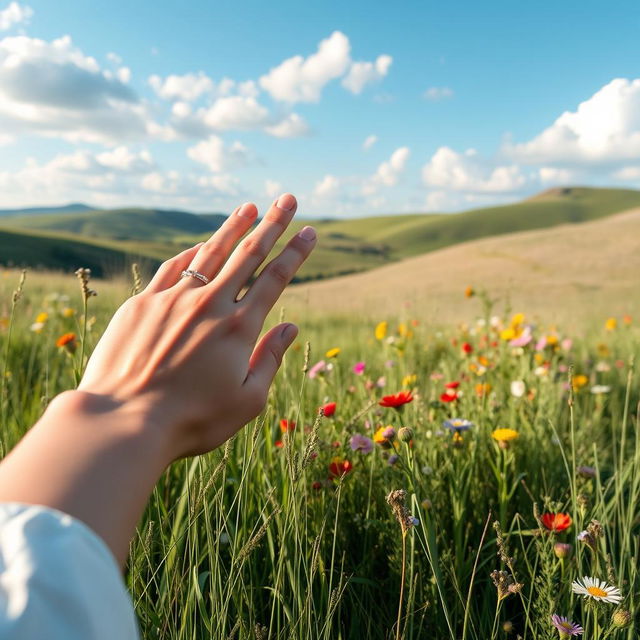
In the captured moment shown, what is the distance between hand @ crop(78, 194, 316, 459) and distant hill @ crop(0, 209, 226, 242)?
346ft

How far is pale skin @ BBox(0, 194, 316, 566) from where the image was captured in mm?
554

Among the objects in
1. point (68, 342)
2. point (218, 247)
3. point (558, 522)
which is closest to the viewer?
point (218, 247)

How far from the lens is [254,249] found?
0.91m

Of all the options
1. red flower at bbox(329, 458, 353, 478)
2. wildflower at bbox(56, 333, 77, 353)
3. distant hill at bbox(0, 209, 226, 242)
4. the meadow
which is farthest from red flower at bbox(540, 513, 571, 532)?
distant hill at bbox(0, 209, 226, 242)

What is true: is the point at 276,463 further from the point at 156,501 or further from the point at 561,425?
the point at 561,425

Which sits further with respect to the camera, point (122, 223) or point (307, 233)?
point (122, 223)

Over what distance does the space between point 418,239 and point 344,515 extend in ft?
A: 274

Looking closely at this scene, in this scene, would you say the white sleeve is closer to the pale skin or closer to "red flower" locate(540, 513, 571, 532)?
the pale skin

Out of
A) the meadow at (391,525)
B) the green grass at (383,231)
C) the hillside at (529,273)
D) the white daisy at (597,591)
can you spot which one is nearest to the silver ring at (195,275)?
the meadow at (391,525)

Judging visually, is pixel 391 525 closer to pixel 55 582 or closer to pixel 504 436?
pixel 504 436

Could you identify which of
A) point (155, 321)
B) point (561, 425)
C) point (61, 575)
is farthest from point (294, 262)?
point (561, 425)

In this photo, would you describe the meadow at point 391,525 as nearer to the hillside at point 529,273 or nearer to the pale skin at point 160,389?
the pale skin at point 160,389

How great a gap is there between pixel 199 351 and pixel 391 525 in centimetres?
94

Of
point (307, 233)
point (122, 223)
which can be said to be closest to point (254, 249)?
point (307, 233)
